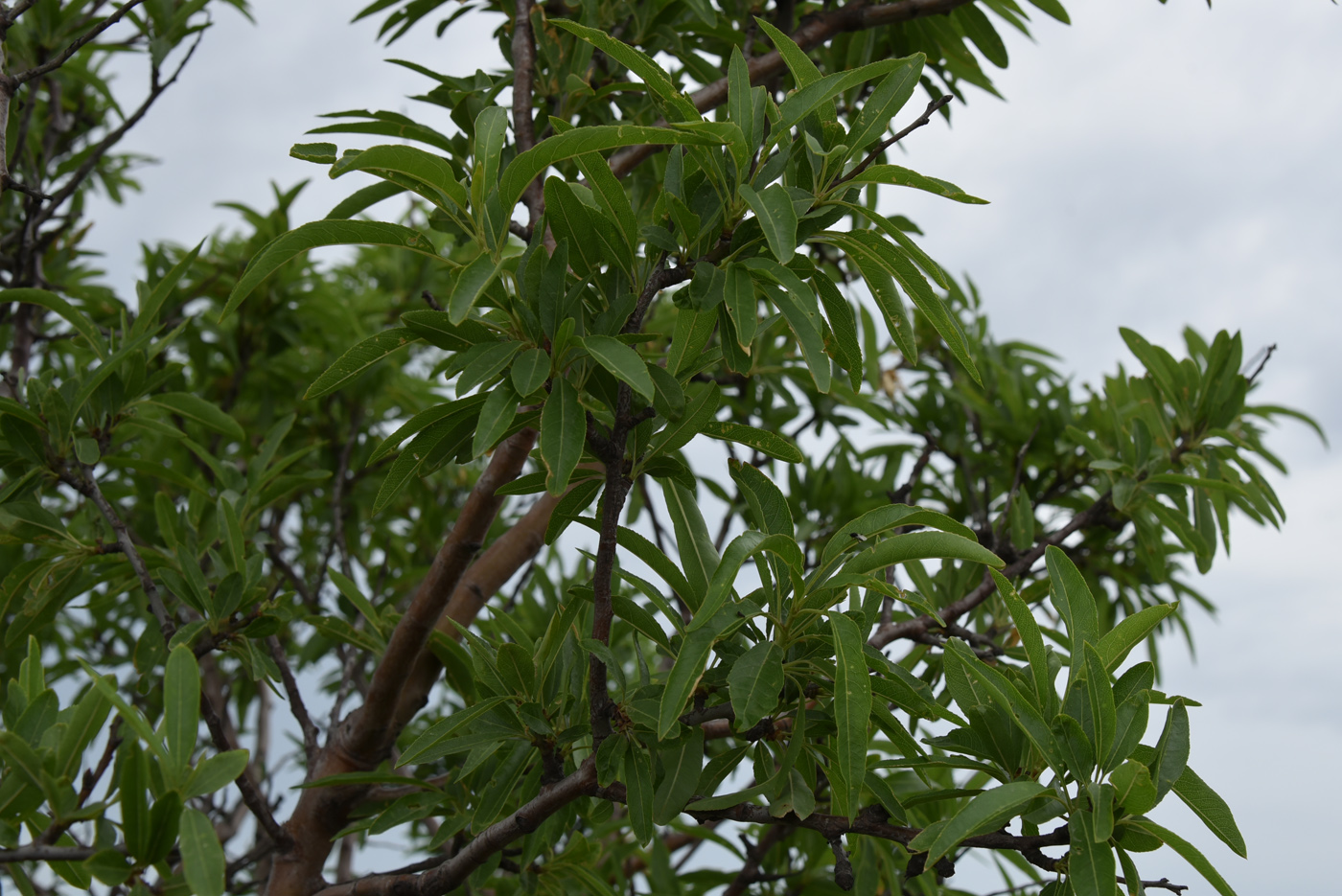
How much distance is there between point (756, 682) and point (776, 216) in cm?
36

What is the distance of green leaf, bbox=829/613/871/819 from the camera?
741 mm

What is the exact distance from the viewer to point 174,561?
1405mm

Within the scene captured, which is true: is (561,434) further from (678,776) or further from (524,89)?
(524,89)

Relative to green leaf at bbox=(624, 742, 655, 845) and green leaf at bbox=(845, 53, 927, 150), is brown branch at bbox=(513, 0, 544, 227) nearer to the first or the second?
green leaf at bbox=(845, 53, 927, 150)

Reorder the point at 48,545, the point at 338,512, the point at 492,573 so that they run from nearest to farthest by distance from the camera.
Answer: the point at 48,545, the point at 492,573, the point at 338,512

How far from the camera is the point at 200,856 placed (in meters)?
0.71

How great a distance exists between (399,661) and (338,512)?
58cm

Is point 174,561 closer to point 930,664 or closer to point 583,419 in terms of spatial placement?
point 583,419

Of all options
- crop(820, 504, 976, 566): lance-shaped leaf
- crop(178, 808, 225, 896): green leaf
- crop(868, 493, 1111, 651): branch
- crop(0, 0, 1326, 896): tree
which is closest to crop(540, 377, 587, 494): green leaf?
crop(0, 0, 1326, 896): tree

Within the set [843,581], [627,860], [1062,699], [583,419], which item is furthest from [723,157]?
[627,860]

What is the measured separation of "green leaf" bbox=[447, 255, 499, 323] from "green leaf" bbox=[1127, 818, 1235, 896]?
624 mm

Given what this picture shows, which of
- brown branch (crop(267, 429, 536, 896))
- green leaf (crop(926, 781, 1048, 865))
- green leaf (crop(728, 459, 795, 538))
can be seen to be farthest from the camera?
brown branch (crop(267, 429, 536, 896))

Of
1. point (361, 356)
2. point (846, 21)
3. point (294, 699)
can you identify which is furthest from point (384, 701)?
point (846, 21)

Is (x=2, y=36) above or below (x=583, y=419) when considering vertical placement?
above
